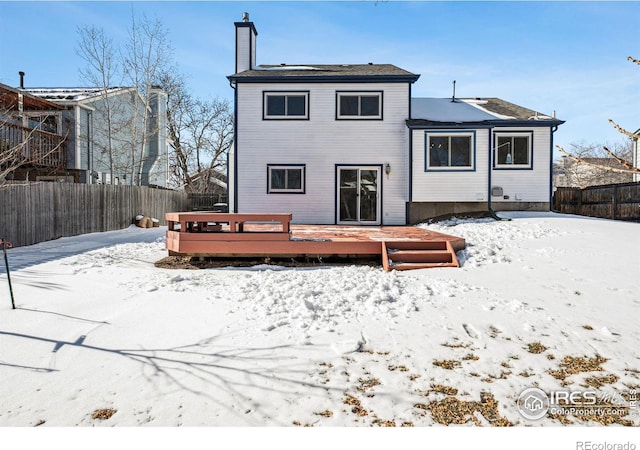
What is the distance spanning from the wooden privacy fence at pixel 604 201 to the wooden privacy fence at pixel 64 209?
18.1 metres

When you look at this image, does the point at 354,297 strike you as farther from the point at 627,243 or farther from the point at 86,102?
the point at 86,102

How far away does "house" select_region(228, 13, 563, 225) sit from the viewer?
41.5 feet

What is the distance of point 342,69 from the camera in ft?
44.5

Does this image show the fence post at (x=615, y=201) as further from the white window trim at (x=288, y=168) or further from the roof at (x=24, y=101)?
the roof at (x=24, y=101)

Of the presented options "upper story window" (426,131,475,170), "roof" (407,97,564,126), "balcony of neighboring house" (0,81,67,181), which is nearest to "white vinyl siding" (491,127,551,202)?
"roof" (407,97,564,126)

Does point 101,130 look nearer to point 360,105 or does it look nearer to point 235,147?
point 235,147

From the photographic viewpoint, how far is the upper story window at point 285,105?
12742mm

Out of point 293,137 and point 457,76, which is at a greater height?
point 457,76

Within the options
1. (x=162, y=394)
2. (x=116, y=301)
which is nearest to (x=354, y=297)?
(x=162, y=394)

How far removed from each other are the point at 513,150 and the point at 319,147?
657 centimetres

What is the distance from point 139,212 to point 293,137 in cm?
769

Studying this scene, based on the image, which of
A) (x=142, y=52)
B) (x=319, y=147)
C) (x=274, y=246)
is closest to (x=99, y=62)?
(x=142, y=52)

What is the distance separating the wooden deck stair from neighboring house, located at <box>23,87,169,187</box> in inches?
559
